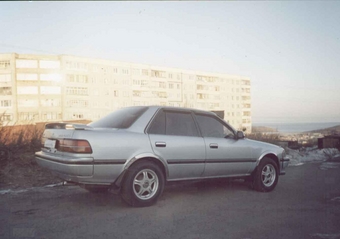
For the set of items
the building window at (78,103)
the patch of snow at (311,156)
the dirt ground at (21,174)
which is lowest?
the patch of snow at (311,156)

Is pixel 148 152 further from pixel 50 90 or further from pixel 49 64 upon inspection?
pixel 50 90

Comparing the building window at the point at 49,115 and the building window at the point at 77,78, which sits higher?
the building window at the point at 77,78

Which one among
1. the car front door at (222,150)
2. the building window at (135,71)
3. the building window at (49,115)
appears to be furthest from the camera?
the building window at (135,71)

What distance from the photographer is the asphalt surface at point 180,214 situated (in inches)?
145

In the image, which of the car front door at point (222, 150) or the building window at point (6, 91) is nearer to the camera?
the car front door at point (222, 150)

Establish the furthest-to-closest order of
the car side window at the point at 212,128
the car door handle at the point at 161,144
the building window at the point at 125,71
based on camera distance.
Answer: the building window at the point at 125,71 < the car side window at the point at 212,128 < the car door handle at the point at 161,144

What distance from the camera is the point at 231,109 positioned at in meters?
117

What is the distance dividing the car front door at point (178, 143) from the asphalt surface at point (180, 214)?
55 centimetres

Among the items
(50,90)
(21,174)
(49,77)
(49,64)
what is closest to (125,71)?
(49,64)

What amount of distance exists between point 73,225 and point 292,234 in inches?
103

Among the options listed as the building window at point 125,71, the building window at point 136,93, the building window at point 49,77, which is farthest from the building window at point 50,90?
the building window at point 136,93

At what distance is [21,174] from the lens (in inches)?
280

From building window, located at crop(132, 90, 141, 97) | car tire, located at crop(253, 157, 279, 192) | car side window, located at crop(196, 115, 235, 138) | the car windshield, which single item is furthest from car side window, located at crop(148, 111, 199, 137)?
building window, located at crop(132, 90, 141, 97)

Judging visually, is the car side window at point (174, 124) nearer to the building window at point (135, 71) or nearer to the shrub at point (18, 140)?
the shrub at point (18, 140)
